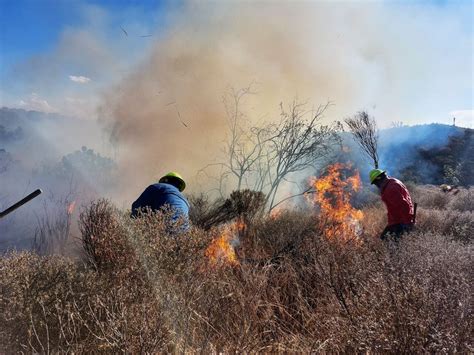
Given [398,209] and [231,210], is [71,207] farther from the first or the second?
[398,209]

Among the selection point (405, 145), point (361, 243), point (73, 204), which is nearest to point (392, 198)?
point (361, 243)

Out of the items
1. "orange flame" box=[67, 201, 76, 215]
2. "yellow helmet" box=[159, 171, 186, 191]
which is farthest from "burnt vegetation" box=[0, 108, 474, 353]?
"orange flame" box=[67, 201, 76, 215]

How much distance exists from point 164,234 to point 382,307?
173 centimetres

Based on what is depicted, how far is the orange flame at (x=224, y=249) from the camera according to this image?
13.6ft

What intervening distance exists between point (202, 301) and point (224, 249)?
1.81 meters

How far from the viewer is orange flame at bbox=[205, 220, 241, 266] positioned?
414cm

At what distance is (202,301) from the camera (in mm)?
3082

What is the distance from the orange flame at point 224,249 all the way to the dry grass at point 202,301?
0.18 meters

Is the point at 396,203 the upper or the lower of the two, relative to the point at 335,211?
upper

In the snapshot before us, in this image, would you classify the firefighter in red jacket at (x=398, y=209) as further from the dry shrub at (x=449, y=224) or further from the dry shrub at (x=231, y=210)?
the dry shrub at (x=231, y=210)

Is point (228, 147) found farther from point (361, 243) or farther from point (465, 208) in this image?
point (465, 208)

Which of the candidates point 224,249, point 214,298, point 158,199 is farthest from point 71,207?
point 214,298

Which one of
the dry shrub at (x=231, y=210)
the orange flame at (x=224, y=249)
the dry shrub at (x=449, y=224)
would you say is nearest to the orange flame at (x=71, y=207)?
the dry shrub at (x=231, y=210)

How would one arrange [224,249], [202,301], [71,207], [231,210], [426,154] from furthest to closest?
[426,154]
[71,207]
[231,210]
[224,249]
[202,301]
